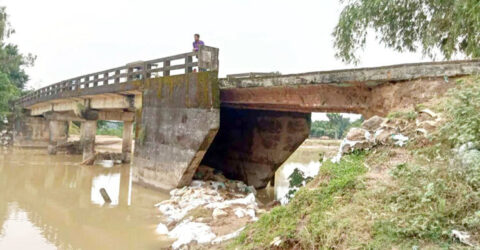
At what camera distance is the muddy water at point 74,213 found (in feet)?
19.4

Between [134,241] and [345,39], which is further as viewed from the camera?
[345,39]

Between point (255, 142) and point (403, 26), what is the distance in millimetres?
5426

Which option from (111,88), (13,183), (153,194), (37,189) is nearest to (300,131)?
(153,194)

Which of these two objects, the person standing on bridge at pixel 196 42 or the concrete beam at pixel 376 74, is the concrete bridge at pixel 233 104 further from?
the person standing on bridge at pixel 196 42

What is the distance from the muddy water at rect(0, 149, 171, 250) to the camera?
5910mm

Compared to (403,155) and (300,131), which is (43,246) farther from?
(300,131)

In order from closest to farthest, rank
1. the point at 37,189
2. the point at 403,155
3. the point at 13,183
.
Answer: the point at 403,155 < the point at 37,189 < the point at 13,183

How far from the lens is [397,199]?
281 cm

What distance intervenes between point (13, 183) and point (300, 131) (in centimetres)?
972

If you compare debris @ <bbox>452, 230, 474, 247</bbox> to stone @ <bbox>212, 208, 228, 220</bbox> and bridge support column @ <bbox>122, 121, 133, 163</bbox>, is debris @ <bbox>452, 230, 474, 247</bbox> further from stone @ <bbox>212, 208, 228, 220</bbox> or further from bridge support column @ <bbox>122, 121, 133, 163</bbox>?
bridge support column @ <bbox>122, 121, 133, 163</bbox>

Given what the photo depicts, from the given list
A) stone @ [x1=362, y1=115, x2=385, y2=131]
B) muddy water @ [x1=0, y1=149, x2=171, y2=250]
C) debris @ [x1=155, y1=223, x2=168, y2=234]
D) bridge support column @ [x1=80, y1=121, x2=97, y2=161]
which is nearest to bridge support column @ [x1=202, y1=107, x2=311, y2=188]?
muddy water @ [x1=0, y1=149, x2=171, y2=250]

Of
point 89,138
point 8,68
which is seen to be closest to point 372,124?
point 89,138

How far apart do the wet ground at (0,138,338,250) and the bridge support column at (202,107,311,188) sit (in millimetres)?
955

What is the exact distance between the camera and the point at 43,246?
5.71m
